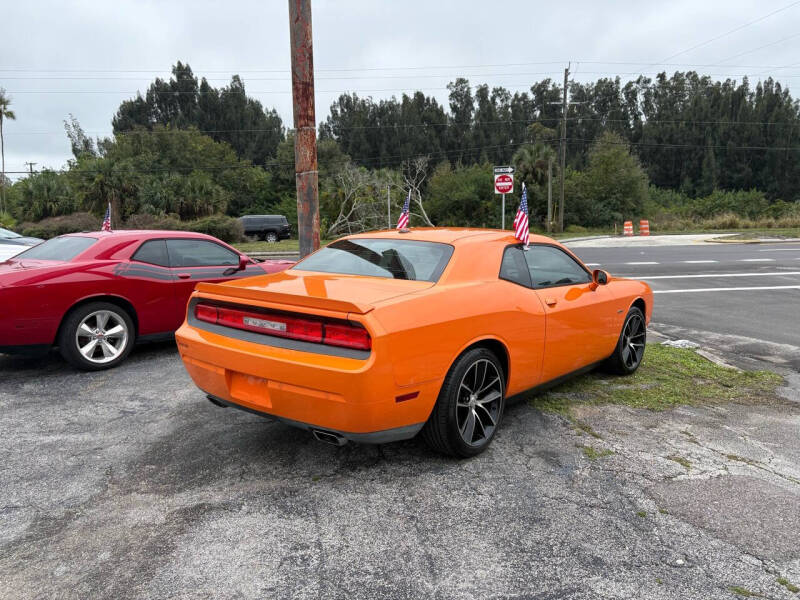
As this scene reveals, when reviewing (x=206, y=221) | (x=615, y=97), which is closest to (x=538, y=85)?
(x=615, y=97)

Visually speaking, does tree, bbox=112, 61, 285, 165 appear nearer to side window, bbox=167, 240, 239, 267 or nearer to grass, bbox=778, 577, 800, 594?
side window, bbox=167, 240, 239, 267

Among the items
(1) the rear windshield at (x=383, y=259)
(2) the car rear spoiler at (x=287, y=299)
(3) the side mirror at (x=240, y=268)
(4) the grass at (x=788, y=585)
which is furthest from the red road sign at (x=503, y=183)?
(4) the grass at (x=788, y=585)

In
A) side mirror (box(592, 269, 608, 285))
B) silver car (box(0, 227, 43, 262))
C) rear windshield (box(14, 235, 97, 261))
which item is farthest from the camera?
silver car (box(0, 227, 43, 262))

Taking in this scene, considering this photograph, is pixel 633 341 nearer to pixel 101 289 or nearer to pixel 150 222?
pixel 101 289

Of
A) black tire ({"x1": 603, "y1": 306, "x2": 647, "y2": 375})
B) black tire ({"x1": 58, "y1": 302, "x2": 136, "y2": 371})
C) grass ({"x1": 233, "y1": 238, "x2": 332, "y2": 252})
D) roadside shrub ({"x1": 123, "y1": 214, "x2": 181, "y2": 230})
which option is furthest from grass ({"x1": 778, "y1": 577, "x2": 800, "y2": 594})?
roadside shrub ({"x1": 123, "y1": 214, "x2": 181, "y2": 230})

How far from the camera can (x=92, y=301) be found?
5711mm

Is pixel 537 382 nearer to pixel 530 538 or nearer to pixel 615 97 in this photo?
pixel 530 538

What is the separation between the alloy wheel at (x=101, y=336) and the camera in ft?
18.6

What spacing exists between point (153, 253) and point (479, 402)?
4.28 metres

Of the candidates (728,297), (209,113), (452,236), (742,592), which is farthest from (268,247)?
(209,113)

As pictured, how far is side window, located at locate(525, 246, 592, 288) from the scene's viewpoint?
14.7 feet

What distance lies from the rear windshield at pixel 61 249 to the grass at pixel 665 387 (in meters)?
4.70

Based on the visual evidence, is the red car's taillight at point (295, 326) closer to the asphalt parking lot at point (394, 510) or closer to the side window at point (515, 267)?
the asphalt parking lot at point (394, 510)

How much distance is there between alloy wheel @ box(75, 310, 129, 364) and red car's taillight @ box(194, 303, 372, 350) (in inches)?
98.6
